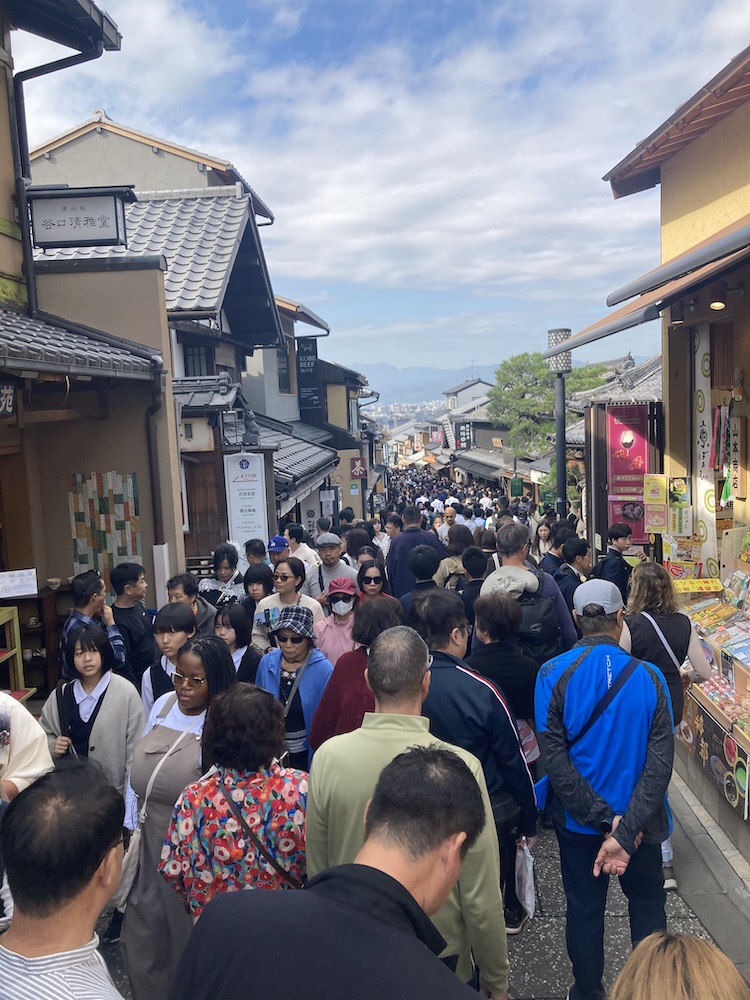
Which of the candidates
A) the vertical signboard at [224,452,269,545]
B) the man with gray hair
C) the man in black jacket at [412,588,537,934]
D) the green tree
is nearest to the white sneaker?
the man in black jacket at [412,588,537,934]

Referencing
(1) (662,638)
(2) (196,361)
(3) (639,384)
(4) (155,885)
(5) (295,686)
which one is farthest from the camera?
(3) (639,384)

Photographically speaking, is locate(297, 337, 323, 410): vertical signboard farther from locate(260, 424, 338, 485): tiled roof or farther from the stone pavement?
the stone pavement

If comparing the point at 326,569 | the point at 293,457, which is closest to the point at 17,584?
the point at 326,569

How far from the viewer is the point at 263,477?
35.1 ft

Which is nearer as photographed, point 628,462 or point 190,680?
point 190,680

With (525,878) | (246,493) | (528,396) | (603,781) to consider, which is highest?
(528,396)

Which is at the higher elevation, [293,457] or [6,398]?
[6,398]

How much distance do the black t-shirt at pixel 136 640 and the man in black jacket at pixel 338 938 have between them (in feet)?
12.4

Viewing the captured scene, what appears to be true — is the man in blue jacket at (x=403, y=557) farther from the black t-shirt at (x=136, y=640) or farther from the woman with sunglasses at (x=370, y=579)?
the black t-shirt at (x=136, y=640)

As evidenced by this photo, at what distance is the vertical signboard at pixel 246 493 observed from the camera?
34.7 feet

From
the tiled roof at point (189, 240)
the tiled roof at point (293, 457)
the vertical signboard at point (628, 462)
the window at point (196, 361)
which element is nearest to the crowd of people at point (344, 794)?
the vertical signboard at point (628, 462)

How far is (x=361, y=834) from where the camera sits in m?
2.60

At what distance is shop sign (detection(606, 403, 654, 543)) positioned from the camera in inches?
388

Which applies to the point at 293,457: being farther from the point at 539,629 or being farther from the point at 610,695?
the point at 610,695
